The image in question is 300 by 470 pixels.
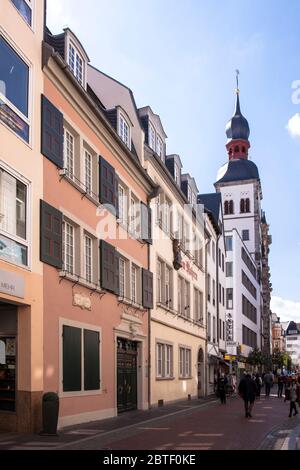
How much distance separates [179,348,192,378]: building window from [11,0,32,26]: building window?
21.5 m

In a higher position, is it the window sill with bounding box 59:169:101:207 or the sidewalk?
the window sill with bounding box 59:169:101:207

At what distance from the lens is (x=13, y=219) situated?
1595 centimetres

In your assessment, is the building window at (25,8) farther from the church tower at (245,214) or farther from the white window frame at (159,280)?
the church tower at (245,214)

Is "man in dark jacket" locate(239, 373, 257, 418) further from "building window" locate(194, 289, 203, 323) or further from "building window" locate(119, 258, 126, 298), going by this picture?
"building window" locate(194, 289, 203, 323)

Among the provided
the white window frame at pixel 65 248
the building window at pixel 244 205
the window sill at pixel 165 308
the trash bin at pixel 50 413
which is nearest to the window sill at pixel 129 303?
the window sill at pixel 165 308

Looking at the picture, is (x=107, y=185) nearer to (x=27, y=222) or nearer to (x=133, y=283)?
(x=133, y=283)

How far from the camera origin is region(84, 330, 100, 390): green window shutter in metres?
20.3

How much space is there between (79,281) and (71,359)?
2248 mm

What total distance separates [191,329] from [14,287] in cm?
2346

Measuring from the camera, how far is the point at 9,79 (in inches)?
631

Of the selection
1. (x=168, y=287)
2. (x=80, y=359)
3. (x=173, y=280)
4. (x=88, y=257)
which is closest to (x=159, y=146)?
(x=173, y=280)

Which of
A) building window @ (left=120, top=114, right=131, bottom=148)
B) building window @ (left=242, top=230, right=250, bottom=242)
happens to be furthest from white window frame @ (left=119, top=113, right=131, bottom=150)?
building window @ (left=242, top=230, right=250, bottom=242)

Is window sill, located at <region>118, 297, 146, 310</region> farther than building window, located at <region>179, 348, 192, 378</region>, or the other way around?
building window, located at <region>179, 348, 192, 378</region>
